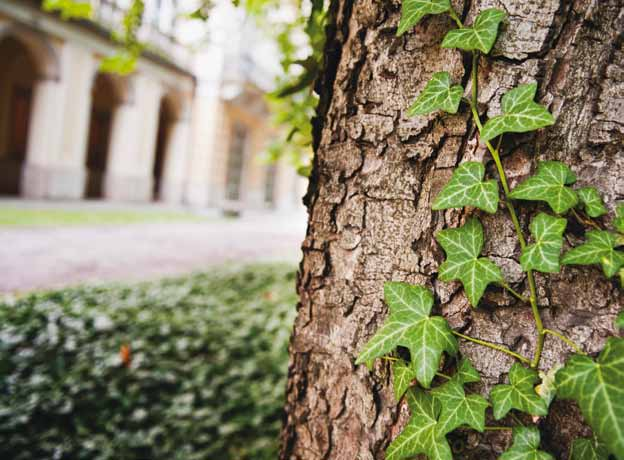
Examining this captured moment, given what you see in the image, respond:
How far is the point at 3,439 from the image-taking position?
190cm

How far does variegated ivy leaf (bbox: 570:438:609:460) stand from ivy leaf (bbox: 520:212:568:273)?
28cm

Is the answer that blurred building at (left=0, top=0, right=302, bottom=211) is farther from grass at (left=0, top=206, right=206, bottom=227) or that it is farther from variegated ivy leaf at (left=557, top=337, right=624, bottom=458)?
variegated ivy leaf at (left=557, top=337, right=624, bottom=458)

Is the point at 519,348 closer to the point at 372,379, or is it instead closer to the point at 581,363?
the point at 581,363

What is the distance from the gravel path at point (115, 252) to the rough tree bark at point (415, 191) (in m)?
4.42

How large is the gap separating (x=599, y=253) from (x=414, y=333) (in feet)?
1.02

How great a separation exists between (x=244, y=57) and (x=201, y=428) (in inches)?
686

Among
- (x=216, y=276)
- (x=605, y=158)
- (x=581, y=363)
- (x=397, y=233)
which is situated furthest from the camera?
(x=216, y=276)

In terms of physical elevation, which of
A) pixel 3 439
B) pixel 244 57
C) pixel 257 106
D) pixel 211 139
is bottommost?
pixel 3 439

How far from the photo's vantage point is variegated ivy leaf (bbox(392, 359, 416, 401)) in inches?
27.8

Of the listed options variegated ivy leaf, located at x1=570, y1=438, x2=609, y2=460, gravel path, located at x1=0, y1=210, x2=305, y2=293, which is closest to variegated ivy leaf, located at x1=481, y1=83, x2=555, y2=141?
variegated ivy leaf, located at x1=570, y1=438, x2=609, y2=460

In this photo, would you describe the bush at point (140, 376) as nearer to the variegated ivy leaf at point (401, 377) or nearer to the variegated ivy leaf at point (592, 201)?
the variegated ivy leaf at point (401, 377)

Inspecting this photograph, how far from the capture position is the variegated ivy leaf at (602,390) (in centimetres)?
49

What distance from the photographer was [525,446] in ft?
2.12

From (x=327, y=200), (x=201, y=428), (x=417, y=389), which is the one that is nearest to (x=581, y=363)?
(x=417, y=389)
